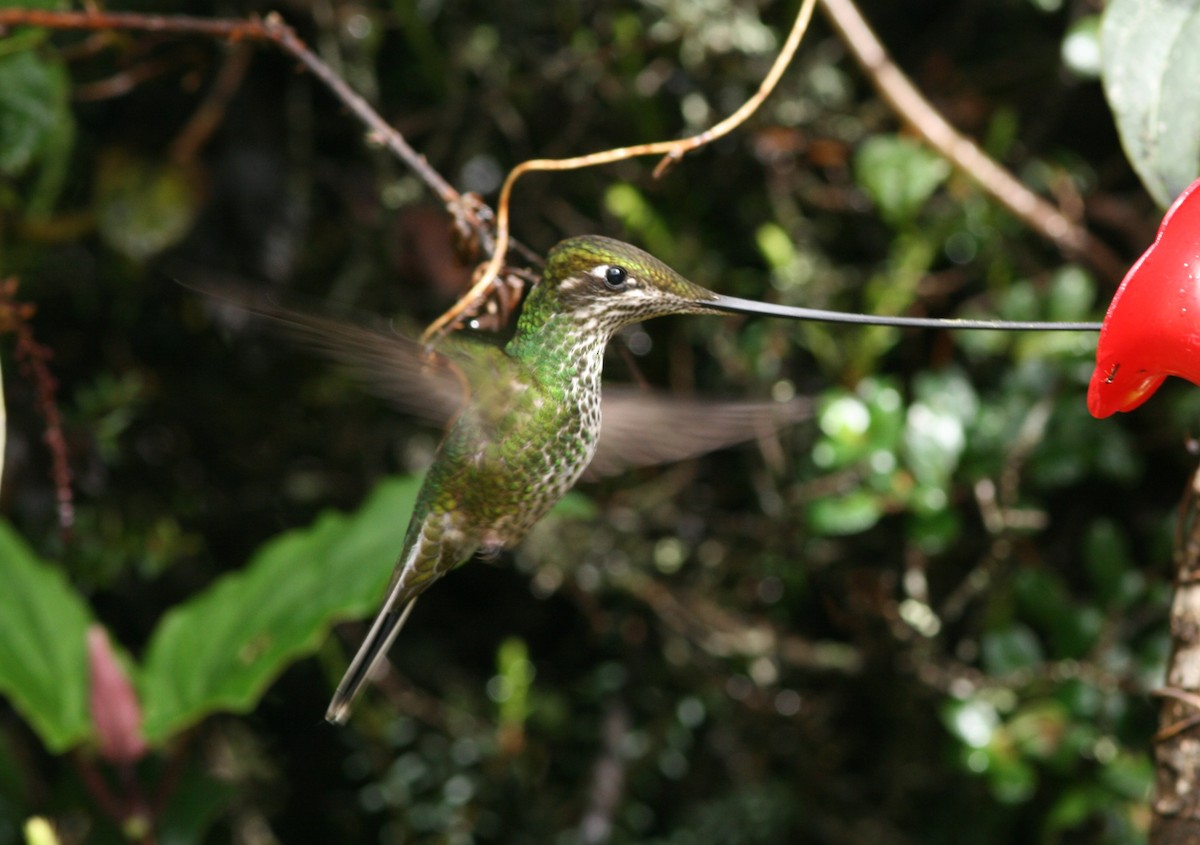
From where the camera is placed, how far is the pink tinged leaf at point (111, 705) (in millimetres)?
1508

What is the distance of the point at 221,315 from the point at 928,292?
1028mm

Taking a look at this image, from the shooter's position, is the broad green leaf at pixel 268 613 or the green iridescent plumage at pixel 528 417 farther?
the broad green leaf at pixel 268 613

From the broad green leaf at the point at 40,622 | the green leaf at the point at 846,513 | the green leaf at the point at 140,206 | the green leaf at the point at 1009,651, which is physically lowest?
the broad green leaf at the point at 40,622

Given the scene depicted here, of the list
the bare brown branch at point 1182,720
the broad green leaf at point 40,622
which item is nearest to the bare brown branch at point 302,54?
the bare brown branch at point 1182,720

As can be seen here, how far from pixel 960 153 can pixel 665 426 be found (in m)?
0.79

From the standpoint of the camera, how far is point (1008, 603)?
161 centimetres

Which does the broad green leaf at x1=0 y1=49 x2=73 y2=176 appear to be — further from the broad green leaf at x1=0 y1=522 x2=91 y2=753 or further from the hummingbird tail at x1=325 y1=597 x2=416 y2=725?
the hummingbird tail at x1=325 y1=597 x2=416 y2=725

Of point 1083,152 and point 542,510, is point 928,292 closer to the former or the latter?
point 1083,152

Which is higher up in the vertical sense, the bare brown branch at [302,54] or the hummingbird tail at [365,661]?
the bare brown branch at [302,54]

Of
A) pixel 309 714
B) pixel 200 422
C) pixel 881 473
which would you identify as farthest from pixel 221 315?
pixel 881 473

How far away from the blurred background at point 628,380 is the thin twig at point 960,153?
5 cm

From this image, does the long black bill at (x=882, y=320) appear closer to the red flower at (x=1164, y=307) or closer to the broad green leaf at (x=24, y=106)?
the red flower at (x=1164, y=307)

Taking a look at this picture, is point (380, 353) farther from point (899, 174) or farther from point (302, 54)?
point (899, 174)

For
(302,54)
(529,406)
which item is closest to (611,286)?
(529,406)
